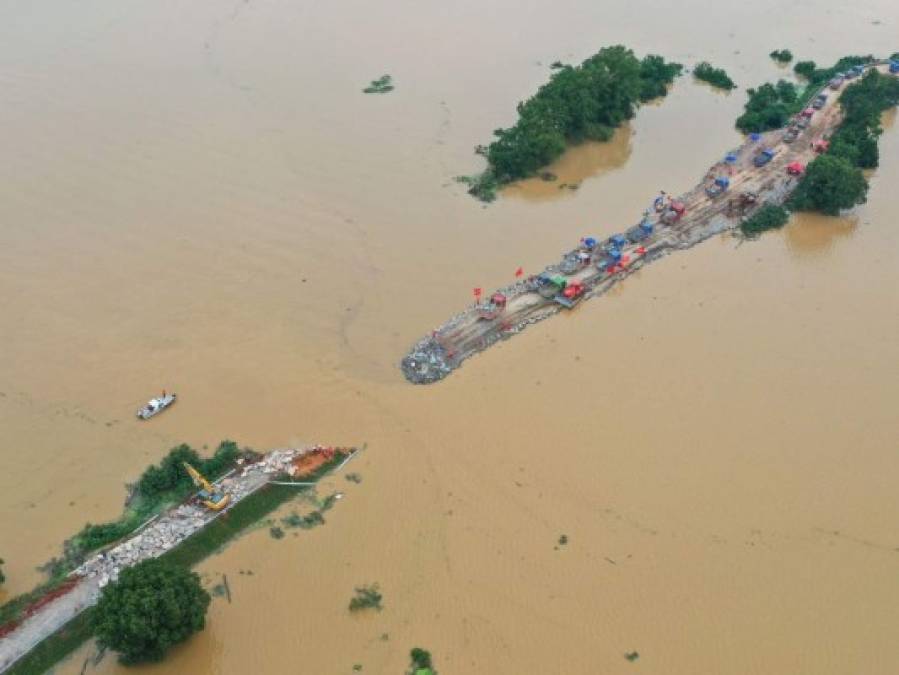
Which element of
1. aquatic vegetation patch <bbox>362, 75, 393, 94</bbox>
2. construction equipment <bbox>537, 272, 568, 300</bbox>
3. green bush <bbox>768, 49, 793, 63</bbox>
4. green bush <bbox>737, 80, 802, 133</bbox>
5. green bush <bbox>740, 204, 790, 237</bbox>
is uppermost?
aquatic vegetation patch <bbox>362, 75, 393, 94</bbox>

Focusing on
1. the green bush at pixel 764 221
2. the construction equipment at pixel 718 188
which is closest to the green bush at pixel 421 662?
the green bush at pixel 764 221

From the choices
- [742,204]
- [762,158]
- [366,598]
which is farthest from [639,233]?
[366,598]

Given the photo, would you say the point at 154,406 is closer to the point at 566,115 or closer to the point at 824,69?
the point at 566,115

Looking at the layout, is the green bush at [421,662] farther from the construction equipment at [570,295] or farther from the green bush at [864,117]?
the green bush at [864,117]

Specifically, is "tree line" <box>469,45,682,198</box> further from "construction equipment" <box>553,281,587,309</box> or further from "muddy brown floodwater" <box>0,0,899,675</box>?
"construction equipment" <box>553,281,587,309</box>

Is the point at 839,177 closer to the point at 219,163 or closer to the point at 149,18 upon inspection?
the point at 219,163

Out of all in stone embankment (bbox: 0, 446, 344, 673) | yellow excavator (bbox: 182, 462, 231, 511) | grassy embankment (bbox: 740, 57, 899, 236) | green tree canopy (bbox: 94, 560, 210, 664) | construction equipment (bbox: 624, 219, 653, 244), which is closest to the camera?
green tree canopy (bbox: 94, 560, 210, 664)

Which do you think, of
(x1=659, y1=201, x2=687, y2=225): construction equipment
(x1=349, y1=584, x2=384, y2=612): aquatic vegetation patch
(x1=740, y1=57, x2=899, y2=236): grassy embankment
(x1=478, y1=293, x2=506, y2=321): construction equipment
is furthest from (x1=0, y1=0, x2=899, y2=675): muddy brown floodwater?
(x1=659, y1=201, x2=687, y2=225): construction equipment
